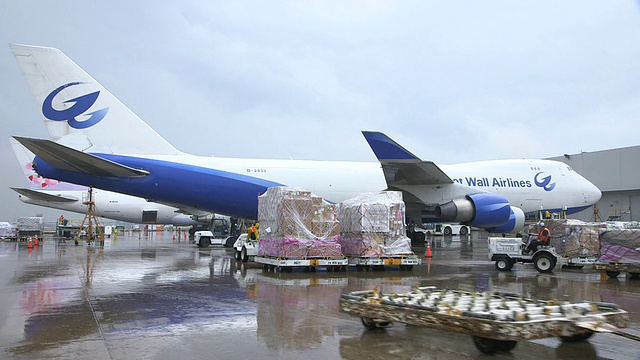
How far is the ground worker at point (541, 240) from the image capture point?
13781 millimetres

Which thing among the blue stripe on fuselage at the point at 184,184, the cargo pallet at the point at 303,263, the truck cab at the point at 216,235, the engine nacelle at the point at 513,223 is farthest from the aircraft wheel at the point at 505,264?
the truck cab at the point at 216,235

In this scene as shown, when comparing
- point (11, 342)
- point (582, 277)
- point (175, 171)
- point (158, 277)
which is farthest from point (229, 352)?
point (175, 171)

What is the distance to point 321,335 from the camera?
20.1ft

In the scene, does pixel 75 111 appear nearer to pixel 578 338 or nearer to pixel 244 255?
pixel 244 255

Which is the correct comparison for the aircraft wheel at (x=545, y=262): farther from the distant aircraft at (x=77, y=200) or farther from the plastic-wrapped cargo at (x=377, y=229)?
the distant aircraft at (x=77, y=200)

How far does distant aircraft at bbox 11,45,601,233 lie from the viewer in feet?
53.9

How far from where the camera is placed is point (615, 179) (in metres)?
40.8

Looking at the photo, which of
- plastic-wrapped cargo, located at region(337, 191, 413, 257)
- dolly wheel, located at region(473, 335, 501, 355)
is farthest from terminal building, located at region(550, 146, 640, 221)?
dolly wheel, located at region(473, 335, 501, 355)

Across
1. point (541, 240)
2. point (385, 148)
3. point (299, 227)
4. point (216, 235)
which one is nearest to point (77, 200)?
point (216, 235)

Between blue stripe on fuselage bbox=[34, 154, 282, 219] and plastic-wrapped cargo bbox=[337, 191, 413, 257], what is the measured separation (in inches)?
239

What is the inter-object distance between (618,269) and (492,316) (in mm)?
9655

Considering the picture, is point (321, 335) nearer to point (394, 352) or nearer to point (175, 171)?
point (394, 352)

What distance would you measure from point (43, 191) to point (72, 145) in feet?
70.9

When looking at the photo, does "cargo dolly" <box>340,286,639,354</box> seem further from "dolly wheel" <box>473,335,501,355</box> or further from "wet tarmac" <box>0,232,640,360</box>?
"wet tarmac" <box>0,232,640,360</box>
